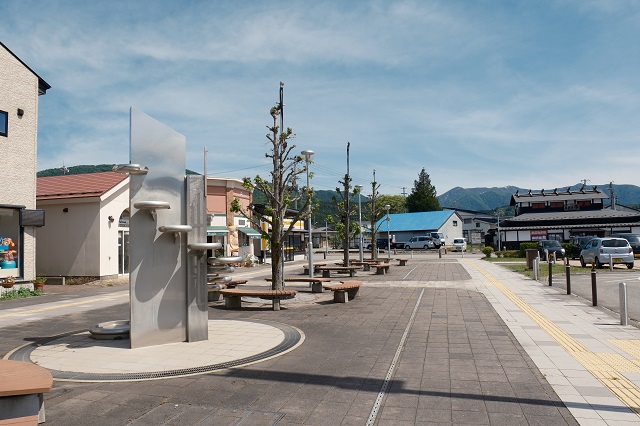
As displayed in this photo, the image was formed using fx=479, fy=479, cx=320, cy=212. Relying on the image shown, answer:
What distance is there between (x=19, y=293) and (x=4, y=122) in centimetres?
631

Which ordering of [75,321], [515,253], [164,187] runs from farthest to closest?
[515,253], [75,321], [164,187]

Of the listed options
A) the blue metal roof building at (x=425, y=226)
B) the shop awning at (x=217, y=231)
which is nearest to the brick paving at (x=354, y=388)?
the shop awning at (x=217, y=231)

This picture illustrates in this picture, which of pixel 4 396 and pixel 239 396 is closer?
pixel 4 396

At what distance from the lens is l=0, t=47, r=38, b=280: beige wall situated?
1764 cm

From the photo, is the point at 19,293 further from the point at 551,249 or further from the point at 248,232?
the point at 551,249

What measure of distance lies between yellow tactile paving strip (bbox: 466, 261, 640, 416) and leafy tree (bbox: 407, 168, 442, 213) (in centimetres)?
9277

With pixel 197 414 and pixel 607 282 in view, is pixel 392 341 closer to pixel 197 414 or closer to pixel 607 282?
pixel 197 414

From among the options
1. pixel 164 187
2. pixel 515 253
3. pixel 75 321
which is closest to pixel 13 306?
pixel 75 321

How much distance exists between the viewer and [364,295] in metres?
15.2

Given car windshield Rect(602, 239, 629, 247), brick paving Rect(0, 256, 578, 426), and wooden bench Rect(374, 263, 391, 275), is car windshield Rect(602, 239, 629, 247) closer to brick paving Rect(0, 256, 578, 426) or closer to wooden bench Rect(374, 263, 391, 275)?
wooden bench Rect(374, 263, 391, 275)

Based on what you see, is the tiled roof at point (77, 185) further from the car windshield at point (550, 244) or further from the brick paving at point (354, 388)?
the car windshield at point (550, 244)

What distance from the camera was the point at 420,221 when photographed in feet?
250

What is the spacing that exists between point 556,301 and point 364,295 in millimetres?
5474

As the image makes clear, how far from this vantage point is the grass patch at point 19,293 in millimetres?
16255
